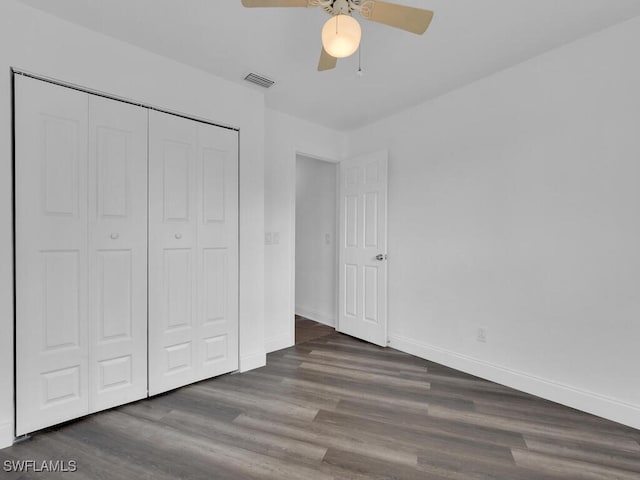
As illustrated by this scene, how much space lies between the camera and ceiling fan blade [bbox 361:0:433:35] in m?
1.33

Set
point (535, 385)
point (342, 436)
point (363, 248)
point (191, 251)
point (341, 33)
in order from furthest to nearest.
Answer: point (363, 248) < point (191, 251) < point (535, 385) < point (342, 436) < point (341, 33)

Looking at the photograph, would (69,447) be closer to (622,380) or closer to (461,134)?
(622,380)

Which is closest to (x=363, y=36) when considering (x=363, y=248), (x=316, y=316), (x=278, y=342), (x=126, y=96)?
(x=126, y=96)

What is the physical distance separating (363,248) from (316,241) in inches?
40.5

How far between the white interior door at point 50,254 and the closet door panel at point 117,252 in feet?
0.18

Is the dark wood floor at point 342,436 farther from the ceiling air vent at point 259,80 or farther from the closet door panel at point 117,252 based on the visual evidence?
the ceiling air vent at point 259,80

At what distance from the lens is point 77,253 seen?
1.96 metres

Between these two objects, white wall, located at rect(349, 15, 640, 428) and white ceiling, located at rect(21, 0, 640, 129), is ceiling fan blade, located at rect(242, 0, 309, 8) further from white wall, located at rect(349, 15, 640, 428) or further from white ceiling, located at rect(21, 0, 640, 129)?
white wall, located at rect(349, 15, 640, 428)

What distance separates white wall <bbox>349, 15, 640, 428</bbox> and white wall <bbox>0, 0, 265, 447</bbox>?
160 cm

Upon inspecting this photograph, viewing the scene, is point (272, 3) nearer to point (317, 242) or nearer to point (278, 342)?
point (278, 342)

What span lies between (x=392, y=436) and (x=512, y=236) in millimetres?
1764

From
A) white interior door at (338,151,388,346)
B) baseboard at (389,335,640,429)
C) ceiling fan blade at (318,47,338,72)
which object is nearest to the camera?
ceiling fan blade at (318,47,338,72)

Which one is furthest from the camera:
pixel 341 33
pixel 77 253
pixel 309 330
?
pixel 309 330

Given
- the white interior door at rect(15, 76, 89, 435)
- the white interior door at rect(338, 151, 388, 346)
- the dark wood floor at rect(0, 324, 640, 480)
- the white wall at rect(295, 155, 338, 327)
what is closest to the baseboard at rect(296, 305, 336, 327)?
the white wall at rect(295, 155, 338, 327)
